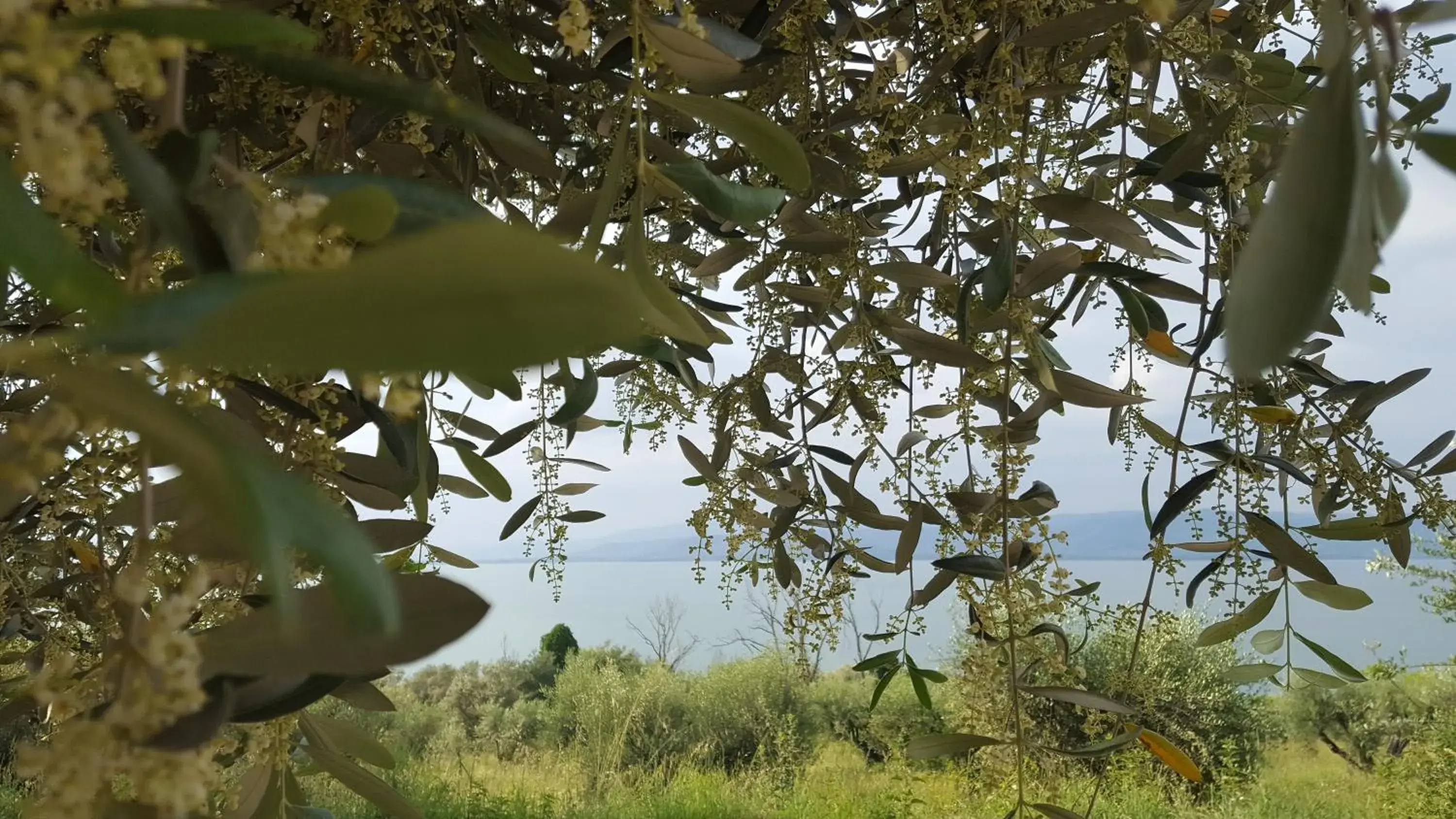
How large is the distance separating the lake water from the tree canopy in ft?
11.2

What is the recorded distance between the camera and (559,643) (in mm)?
7121

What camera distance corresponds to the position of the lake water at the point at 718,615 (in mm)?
4992

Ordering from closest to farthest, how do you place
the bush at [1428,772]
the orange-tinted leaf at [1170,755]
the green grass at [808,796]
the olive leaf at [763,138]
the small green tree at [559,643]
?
the olive leaf at [763,138]
the orange-tinted leaf at [1170,755]
the bush at [1428,772]
the green grass at [808,796]
the small green tree at [559,643]

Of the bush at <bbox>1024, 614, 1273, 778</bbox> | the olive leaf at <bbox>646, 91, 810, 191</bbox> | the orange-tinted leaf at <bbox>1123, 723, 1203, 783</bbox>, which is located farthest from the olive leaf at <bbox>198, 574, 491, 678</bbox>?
the bush at <bbox>1024, 614, 1273, 778</bbox>

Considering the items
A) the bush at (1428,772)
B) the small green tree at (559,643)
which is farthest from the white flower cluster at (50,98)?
the small green tree at (559,643)

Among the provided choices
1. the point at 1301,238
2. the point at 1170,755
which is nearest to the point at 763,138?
the point at 1301,238

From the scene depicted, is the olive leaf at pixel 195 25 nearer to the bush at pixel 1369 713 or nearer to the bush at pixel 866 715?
the bush at pixel 866 715

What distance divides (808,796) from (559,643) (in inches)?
139

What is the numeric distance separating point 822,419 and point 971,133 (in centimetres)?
Result: 24

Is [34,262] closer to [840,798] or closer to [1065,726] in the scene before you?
[840,798]

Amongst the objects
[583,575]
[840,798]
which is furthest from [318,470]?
[583,575]

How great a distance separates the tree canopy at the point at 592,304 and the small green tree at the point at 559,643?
6102 mm

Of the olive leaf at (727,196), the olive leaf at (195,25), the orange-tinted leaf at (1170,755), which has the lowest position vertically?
the orange-tinted leaf at (1170,755)

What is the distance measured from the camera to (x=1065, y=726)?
15.4 ft
